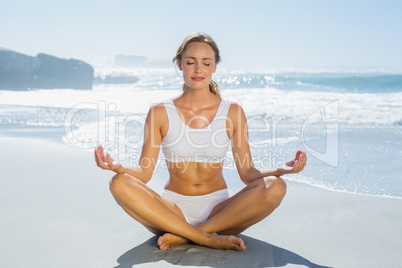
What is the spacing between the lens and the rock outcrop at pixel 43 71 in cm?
4178

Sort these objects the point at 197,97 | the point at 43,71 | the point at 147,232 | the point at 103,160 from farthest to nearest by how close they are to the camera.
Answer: the point at 43,71, the point at 147,232, the point at 197,97, the point at 103,160

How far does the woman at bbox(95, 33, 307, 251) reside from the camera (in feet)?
8.85

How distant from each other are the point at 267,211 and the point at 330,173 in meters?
2.45

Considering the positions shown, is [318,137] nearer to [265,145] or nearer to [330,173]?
[265,145]

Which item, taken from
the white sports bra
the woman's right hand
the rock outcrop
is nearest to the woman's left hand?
the white sports bra

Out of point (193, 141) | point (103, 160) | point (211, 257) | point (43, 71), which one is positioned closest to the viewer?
point (103, 160)

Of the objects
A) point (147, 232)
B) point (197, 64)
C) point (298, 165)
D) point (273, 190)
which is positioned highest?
point (197, 64)

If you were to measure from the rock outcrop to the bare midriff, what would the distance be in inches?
1575

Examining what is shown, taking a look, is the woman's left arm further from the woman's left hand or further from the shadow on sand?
the shadow on sand

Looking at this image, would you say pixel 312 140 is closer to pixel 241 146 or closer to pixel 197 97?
pixel 241 146

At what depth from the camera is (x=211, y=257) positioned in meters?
2.62

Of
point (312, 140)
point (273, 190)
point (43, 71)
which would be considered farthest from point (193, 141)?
point (43, 71)

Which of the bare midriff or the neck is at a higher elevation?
the neck

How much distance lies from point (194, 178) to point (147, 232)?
60 cm
